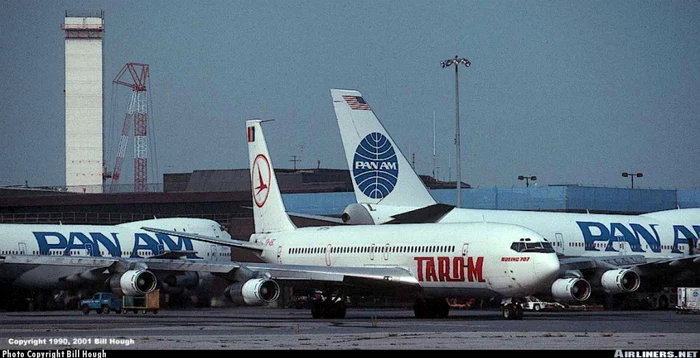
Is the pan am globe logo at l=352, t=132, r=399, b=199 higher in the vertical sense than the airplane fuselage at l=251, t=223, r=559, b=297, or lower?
higher

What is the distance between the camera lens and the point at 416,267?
54.6 metres

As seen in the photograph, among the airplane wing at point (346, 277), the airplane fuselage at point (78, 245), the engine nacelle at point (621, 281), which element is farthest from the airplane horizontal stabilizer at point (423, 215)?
→ the airplane fuselage at point (78, 245)

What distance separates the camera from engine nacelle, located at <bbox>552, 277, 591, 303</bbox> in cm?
5466

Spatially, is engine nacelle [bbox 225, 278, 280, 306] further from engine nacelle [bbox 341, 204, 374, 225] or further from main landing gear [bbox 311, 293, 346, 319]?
engine nacelle [bbox 341, 204, 374, 225]

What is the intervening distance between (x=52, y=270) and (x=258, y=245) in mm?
16565

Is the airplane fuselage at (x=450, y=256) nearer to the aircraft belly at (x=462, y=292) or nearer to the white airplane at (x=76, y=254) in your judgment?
the aircraft belly at (x=462, y=292)

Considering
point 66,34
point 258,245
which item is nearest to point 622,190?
point 258,245

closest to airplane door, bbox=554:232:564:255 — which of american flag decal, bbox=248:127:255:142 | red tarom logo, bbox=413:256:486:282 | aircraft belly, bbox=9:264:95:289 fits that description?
red tarom logo, bbox=413:256:486:282

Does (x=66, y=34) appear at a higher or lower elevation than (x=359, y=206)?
higher

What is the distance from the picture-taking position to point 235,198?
357 ft

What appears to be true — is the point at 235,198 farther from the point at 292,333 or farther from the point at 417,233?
the point at 292,333

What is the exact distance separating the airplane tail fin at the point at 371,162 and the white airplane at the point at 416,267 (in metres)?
9.46

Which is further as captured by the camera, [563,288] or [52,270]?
[52,270]

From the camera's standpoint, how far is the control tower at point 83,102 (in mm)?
153875
